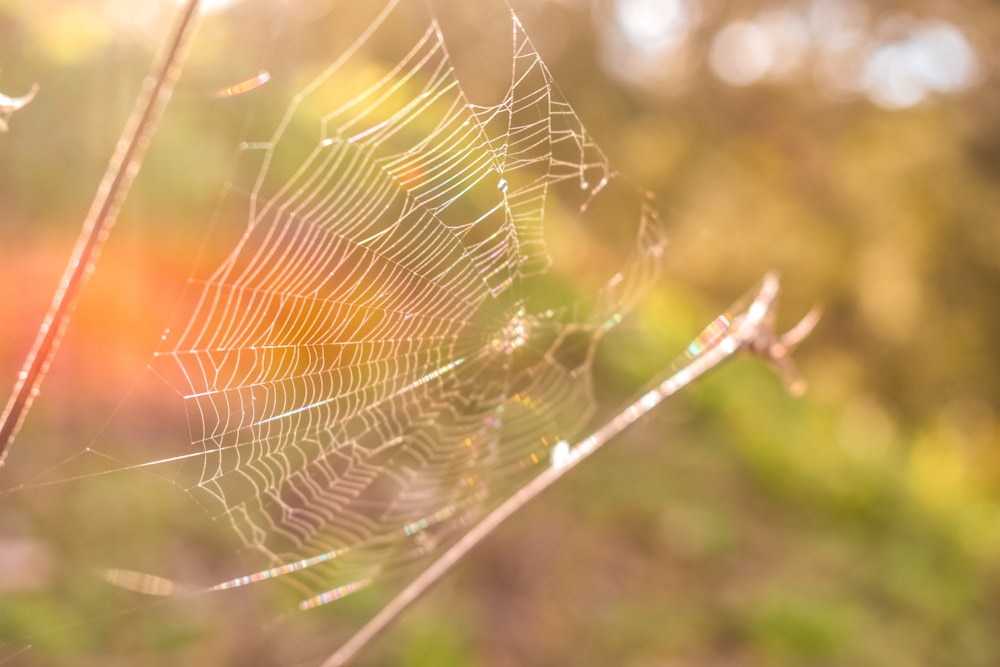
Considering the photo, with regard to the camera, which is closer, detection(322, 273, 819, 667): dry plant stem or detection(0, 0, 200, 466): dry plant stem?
detection(0, 0, 200, 466): dry plant stem

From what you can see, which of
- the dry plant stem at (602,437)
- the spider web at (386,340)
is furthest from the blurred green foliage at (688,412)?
the dry plant stem at (602,437)

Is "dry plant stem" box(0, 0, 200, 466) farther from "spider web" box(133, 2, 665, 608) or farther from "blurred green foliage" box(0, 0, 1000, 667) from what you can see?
"blurred green foliage" box(0, 0, 1000, 667)

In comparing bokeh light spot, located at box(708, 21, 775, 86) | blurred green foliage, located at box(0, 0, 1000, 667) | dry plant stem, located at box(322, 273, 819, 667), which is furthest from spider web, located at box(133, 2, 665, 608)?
bokeh light spot, located at box(708, 21, 775, 86)

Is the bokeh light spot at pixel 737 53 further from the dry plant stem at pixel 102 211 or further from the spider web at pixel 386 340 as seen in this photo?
the dry plant stem at pixel 102 211

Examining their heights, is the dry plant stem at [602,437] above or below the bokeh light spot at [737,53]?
below

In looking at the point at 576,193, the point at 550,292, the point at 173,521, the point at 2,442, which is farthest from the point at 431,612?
the point at 576,193

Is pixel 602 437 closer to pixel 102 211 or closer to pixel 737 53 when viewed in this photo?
pixel 102 211

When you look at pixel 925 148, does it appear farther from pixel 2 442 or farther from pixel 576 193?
pixel 2 442
